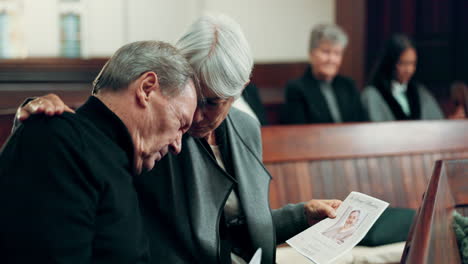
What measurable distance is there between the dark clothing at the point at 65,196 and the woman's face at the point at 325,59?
3110 mm

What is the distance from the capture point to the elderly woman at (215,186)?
77.7 inches

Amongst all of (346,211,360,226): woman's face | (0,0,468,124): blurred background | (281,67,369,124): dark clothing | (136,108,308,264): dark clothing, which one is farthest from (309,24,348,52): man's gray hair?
(346,211,360,226): woman's face

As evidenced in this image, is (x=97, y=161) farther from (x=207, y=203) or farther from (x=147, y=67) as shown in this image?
(x=207, y=203)

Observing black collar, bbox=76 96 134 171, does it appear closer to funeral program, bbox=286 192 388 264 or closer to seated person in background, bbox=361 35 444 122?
funeral program, bbox=286 192 388 264

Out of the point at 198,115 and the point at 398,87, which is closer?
the point at 198,115

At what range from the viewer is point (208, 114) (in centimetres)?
205

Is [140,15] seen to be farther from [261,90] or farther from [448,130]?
[448,130]

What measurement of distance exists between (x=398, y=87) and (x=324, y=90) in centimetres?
63

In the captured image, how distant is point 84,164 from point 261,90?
5607mm

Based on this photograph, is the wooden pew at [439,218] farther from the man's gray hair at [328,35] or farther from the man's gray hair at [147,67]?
the man's gray hair at [328,35]

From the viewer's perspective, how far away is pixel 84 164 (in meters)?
1.34

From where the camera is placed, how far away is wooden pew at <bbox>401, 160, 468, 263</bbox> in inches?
56.2

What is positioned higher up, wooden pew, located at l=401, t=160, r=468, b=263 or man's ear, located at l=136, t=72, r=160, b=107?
man's ear, located at l=136, t=72, r=160, b=107

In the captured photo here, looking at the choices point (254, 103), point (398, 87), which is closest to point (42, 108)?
point (254, 103)
